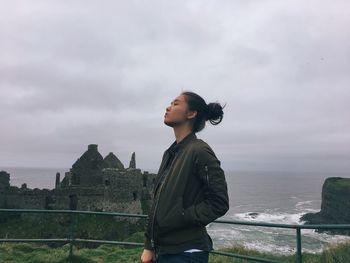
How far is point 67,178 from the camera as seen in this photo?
1399 inches

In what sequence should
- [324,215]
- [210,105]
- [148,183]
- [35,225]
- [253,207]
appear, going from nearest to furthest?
[210,105] < [35,225] < [148,183] < [324,215] < [253,207]

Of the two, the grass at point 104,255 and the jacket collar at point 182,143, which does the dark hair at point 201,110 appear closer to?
the jacket collar at point 182,143

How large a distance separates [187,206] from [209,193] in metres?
0.26

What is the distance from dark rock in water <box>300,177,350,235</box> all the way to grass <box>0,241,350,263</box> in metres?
68.8

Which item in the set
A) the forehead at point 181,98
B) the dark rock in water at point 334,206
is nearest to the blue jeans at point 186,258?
the forehead at point 181,98

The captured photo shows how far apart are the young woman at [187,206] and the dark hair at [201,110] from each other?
15.0 inches

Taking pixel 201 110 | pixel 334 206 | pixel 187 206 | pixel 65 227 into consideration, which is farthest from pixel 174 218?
pixel 334 206

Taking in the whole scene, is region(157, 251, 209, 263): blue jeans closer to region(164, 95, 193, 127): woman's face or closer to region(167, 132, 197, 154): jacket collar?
region(167, 132, 197, 154): jacket collar

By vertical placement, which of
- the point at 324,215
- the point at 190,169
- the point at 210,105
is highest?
the point at 210,105

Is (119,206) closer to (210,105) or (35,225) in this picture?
(35,225)

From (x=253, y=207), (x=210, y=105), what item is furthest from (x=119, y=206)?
(x=253, y=207)

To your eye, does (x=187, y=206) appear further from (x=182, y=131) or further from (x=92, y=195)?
(x=92, y=195)

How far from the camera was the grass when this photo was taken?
29.1ft

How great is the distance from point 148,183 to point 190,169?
3030cm
